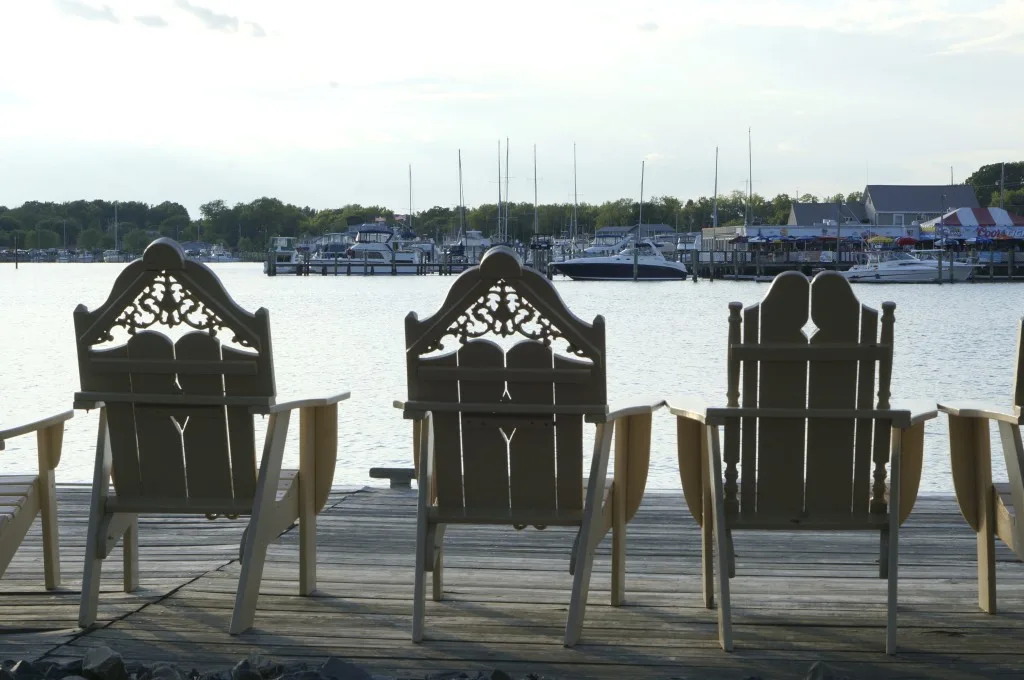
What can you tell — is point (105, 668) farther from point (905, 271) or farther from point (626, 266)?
point (626, 266)

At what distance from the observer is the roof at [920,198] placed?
325 feet

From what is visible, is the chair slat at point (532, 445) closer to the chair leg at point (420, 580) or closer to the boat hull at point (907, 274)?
the chair leg at point (420, 580)

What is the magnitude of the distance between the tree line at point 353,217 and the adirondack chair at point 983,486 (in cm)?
8803

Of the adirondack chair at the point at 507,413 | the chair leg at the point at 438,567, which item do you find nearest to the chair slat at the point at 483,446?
the adirondack chair at the point at 507,413

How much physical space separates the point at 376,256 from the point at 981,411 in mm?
88007

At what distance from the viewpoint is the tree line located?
101m

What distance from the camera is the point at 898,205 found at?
9900 cm

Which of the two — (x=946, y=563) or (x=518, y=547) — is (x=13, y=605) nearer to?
(x=518, y=547)

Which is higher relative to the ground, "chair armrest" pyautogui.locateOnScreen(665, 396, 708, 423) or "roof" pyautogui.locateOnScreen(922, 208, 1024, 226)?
"roof" pyautogui.locateOnScreen(922, 208, 1024, 226)

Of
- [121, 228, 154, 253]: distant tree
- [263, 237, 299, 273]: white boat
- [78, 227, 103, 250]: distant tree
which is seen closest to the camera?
[121, 228, 154, 253]: distant tree

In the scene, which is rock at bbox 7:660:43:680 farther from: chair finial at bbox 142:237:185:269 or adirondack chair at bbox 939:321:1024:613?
adirondack chair at bbox 939:321:1024:613

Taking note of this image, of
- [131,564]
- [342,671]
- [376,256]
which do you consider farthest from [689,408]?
[376,256]

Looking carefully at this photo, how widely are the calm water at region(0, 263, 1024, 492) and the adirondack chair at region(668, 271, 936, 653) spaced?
225 mm

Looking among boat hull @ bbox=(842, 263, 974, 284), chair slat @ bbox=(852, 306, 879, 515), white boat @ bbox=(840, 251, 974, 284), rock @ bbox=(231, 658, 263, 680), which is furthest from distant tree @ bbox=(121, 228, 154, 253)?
rock @ bbox=(231, 658, 263, 680)
